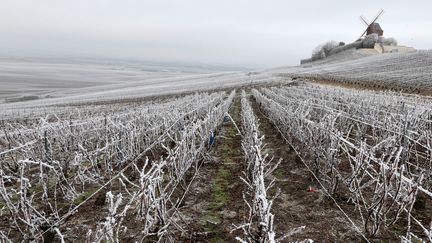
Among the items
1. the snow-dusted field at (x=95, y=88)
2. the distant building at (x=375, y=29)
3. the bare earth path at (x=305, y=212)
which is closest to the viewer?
the bare earth path at (x=305, y=212)

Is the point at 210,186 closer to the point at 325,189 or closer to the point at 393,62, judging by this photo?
the point at 325,189

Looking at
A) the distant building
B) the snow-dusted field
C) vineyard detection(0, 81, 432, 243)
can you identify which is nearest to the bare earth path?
vineyard detection(0, 81, 432, 243)

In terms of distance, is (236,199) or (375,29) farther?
(375,29)

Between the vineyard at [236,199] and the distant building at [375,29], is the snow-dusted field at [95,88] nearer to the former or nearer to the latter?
the vineyard at [236,199]

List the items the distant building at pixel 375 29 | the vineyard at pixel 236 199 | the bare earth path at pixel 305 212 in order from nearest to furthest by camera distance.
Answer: the vineyard at pixel 236 199 < the bare earth path at pixel 305 212 < the distant building at pixel 375 29

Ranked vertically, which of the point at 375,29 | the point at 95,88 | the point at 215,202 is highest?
the point at 375,29

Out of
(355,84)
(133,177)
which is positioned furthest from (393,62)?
(133,177)

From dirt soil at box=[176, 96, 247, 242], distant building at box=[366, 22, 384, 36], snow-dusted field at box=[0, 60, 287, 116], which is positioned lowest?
snow-dusted field at box=[0, 60, 287, 116]

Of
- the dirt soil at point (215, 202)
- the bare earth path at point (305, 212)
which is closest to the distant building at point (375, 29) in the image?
the dirt soil at point (215, 202)

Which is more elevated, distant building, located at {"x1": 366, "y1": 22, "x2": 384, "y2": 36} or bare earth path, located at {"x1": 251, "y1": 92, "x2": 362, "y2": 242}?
distant building, located at {"x1": 366, "y1": 22, "x2": 384, "y2": 36}

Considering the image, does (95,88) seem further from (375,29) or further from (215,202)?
(375,29)

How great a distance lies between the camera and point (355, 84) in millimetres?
37875

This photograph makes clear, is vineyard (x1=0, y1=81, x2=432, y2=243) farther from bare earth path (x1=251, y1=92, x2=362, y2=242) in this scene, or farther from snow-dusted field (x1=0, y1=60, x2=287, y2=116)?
snow-dusted field (x1=0, y1=60, x2=287, y2=116)

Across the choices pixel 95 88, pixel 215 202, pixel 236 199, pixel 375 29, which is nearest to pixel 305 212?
pixel 236 199
